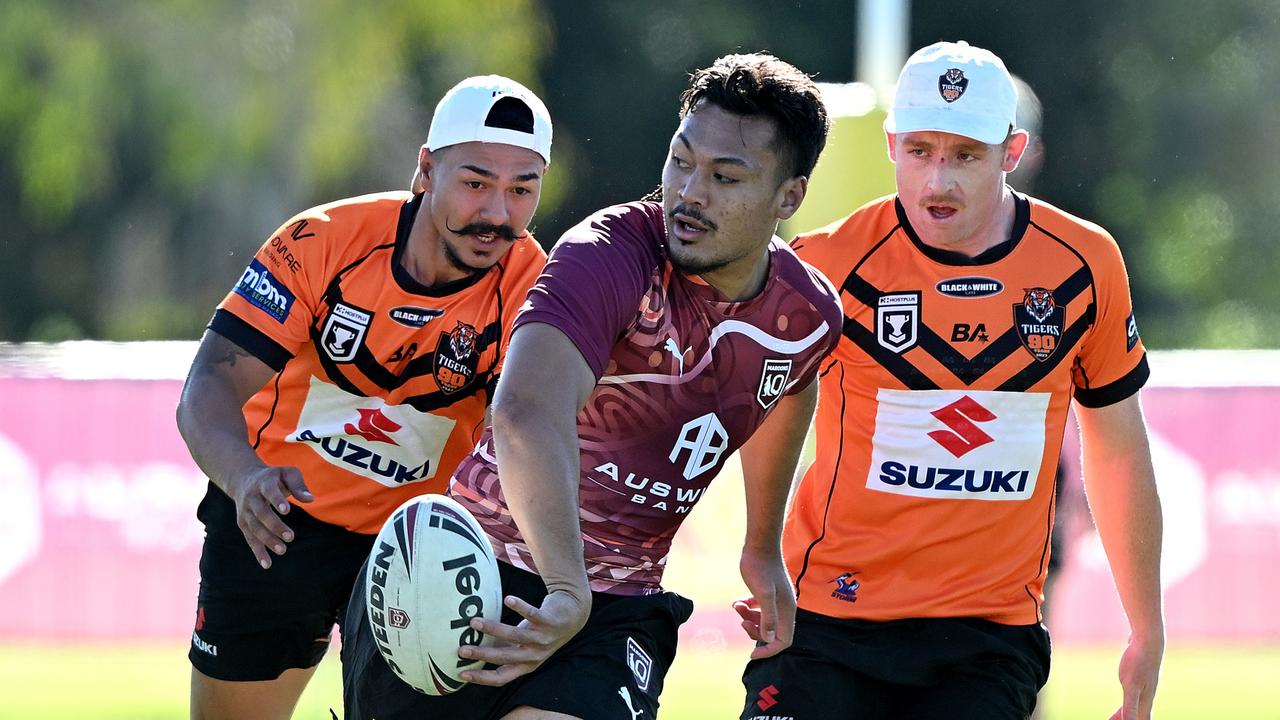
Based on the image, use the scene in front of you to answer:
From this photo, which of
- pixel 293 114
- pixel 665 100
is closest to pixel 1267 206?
pixel 665 100

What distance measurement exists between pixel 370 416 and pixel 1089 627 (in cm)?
545

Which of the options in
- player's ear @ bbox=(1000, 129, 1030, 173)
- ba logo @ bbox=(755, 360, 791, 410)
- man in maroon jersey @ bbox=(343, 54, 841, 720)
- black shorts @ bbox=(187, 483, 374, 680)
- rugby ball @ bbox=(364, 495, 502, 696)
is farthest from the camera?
black shorts @ bbox=(187, 483, 374, 680)

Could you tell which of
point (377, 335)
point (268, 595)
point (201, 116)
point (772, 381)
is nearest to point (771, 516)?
point (772, 381)

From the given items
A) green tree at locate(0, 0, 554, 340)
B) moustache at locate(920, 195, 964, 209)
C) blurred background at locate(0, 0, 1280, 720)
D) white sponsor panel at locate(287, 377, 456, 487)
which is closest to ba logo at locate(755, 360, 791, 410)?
moustache at locate(920, 195, 964, 209)

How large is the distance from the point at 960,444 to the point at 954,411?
3.4 inches

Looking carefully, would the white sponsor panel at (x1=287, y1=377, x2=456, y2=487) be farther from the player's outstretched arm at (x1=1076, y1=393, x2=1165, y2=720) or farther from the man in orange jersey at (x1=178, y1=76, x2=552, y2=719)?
the player's outstretched arm at (x1=1076, y1=393, x2=1165, y2=720)

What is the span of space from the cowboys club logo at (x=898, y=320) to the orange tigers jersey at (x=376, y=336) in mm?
1114

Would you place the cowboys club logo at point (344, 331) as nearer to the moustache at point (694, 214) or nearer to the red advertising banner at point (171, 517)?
the moustache at point (694, 214)

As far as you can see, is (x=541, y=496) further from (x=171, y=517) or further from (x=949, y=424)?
(x=171, y=517)

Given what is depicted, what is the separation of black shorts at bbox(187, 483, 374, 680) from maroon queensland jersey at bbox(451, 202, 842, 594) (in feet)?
4.92

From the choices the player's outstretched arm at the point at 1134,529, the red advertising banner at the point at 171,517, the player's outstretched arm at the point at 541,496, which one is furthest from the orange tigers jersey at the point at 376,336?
the red advertising banner at the point at 171,517

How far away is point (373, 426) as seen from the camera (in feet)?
17.1

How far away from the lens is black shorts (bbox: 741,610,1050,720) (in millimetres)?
4449

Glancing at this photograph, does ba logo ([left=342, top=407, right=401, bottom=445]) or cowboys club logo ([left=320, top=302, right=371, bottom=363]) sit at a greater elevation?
cowboys club logo ([left=320, top=302, right=371, bottom=363])
